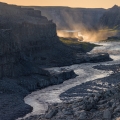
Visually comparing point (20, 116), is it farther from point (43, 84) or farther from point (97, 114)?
point (43, 84)

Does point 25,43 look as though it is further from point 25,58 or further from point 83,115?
point 83,115

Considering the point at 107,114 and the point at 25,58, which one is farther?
the point at 25,58

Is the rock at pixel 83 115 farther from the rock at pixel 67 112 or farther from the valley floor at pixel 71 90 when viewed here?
the valley floor at pixel 71 90

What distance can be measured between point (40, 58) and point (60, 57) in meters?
8.24

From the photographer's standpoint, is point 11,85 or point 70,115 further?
point 11,85

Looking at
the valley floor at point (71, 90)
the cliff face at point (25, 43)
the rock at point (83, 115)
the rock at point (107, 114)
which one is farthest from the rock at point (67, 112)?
the cliff face at point (25, 43)

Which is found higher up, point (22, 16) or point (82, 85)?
point (22, 16)

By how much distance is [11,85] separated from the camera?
63094mm

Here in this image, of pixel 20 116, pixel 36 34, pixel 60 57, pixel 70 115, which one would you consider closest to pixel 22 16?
pixel 36 34

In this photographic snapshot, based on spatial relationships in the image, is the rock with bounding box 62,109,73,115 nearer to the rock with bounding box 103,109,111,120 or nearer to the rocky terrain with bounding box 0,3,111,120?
the rock with bounding box 103,109,111,120

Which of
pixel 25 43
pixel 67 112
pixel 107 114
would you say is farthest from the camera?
pixel 25 43

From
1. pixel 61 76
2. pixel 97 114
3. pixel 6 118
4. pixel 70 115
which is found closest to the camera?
pixel 97 114

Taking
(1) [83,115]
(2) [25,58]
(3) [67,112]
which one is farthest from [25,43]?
(1) [83,115]

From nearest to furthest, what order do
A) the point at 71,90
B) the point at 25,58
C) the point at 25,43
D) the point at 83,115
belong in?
the point at 83,115, the point at 71,90, the point at 25,58, the point at 25,43
